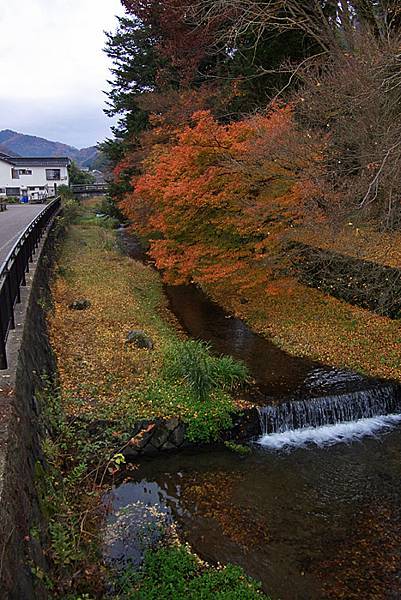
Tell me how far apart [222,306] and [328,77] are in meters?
9.37

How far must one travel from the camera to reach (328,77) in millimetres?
15625

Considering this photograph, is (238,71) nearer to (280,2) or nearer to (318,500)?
(280,2)

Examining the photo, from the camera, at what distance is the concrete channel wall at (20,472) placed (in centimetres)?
467

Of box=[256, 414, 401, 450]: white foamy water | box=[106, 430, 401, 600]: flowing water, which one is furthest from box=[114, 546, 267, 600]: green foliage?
box=[256, 414, 401, 450]: white foamy water

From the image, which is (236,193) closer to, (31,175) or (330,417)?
(330,417)

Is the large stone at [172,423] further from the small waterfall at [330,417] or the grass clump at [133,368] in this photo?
the small waterfall at [330,417]

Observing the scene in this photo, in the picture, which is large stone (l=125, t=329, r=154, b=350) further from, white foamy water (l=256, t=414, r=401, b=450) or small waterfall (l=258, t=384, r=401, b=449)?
white foamy water (l=256, t=414, r=401, b=450)

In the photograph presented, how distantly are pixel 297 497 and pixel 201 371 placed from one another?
3787 mm

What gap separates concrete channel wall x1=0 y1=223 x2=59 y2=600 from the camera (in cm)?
467

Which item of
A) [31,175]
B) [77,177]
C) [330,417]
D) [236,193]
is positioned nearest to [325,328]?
[330,417]

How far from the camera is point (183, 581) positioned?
23.0ft

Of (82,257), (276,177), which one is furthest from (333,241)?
(82,257)

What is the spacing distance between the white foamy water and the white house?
60517 mm

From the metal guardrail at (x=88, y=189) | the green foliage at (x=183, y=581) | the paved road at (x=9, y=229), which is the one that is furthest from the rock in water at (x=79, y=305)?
the metal guardrail at (x=88, y=189)
